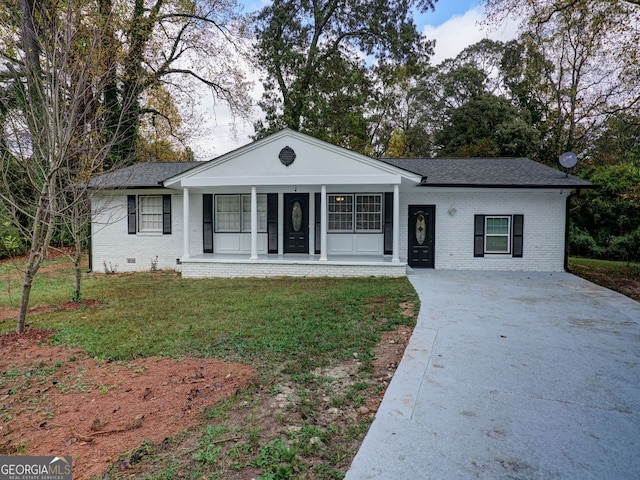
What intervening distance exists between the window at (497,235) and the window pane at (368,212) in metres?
3.33

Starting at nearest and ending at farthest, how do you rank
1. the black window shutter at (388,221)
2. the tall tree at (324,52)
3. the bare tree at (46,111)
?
→ the bare tree at (46,111)
the black window shutter at (388,221)
the tall tree at (324,52)

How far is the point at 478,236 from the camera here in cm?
1159

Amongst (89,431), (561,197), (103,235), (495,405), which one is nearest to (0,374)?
(89,431)

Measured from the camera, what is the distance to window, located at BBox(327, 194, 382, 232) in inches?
474

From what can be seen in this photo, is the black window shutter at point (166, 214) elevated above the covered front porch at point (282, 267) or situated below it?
above

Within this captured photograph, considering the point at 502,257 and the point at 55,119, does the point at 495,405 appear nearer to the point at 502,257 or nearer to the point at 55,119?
the point at 55,119

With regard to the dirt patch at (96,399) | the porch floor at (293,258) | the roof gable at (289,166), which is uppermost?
the roof gable at (289,166)

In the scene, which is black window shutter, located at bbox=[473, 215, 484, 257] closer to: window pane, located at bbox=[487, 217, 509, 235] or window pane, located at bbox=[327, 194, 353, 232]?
window pane, located at bbox=[487, 217, 509, 235]

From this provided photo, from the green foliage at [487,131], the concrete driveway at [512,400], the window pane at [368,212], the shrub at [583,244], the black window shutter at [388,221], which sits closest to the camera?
the concrete driveway at [512,400]

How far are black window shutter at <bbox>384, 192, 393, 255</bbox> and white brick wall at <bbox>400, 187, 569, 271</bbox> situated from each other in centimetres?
40

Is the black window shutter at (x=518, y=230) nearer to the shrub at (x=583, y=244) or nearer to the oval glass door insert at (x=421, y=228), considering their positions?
the oval glass door insert at (x=421, y=228)

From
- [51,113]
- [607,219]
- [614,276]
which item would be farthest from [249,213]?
[607,219]

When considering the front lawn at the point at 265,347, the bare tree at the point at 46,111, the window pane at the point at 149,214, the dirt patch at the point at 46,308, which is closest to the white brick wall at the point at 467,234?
the window pane at the point at 149,214

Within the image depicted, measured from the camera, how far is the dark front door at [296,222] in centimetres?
1221
